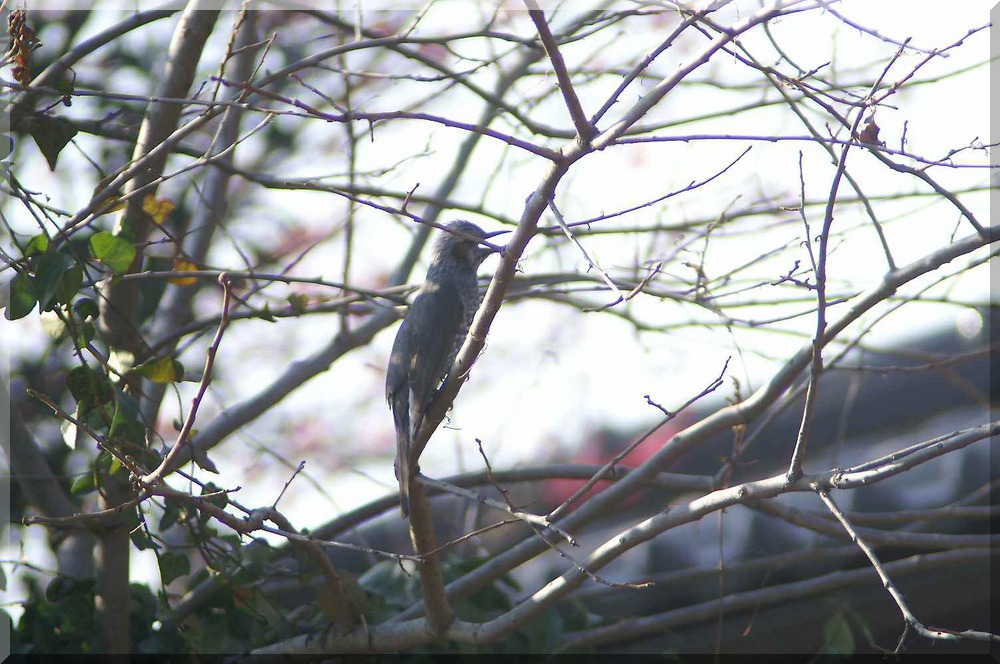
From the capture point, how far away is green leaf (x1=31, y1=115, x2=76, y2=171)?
9.52 feet

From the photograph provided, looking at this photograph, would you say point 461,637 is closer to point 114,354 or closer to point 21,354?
point 114,354

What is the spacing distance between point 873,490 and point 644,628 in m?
1.55

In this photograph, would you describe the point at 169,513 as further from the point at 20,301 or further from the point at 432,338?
the point at 432,338

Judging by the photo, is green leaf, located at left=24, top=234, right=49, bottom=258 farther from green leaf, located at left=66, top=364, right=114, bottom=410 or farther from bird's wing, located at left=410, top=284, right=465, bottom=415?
bird's wing, located at left=410, top=284, right=465, bottom=415

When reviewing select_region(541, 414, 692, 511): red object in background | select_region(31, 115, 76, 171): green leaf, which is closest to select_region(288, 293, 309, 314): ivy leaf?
select_region(31, 115, 76, 171): green leaf

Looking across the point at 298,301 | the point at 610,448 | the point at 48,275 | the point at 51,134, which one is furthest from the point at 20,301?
the point at 610,448

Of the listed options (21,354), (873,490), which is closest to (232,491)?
(873,490)

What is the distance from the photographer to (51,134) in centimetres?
292

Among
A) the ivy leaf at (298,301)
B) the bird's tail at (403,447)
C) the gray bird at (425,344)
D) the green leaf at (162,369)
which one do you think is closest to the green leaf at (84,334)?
the green leaf at (162,369)

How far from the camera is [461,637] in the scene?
2918 millimetres

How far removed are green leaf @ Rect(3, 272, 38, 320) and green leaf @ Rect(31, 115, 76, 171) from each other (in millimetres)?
452

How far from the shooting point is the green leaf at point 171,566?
9.52ft

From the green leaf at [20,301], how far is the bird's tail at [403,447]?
3.84 ft

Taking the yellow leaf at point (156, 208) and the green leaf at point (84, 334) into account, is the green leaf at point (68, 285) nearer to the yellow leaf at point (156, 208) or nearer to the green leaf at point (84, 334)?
the green leaf at point (84, 334)
